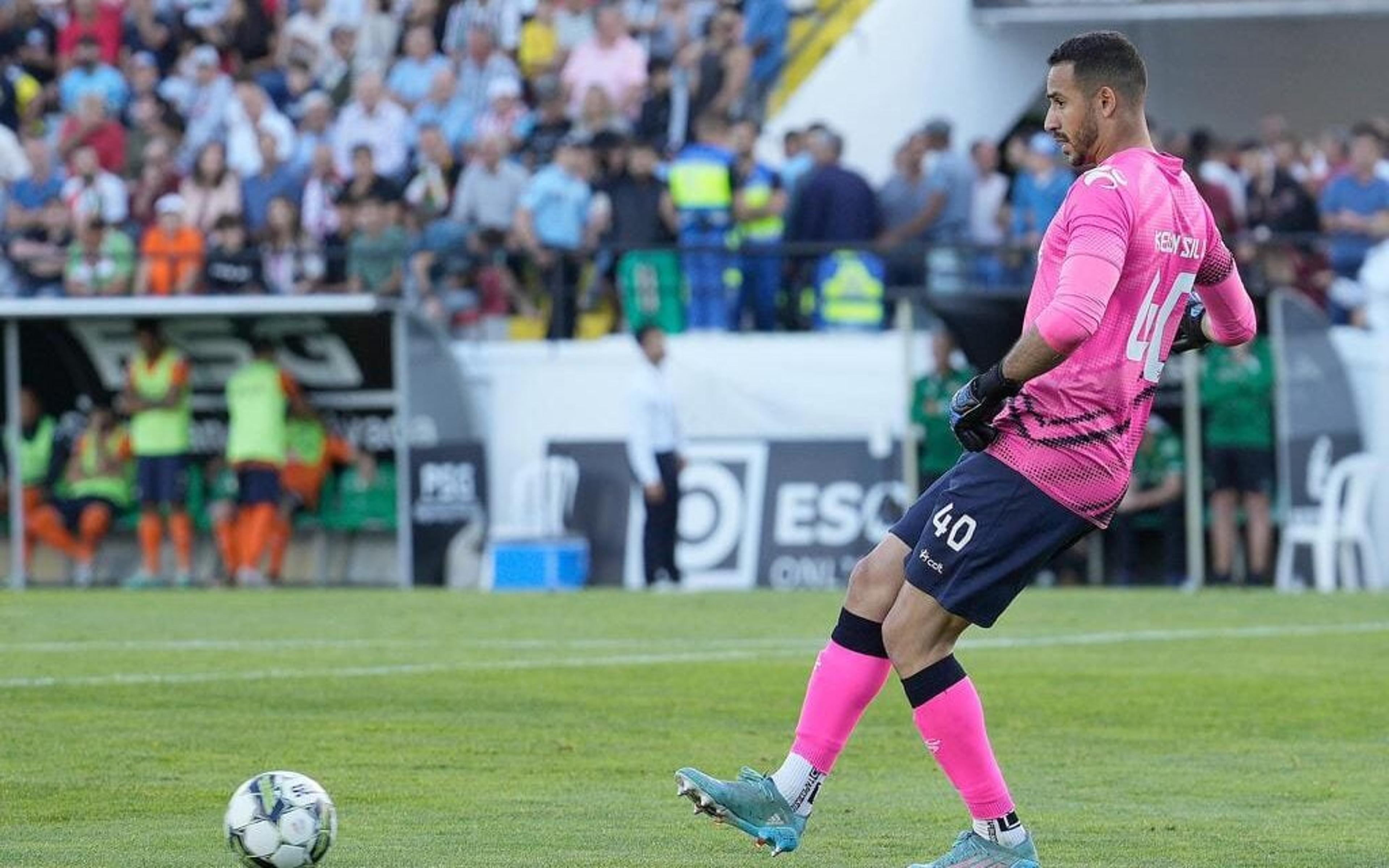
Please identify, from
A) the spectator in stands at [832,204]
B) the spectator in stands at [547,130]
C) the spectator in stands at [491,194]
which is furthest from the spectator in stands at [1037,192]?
the spectator in stands at [491,194]

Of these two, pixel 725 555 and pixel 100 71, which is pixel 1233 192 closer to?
pixel 725 555

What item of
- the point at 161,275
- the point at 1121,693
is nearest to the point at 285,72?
the point at 161,275

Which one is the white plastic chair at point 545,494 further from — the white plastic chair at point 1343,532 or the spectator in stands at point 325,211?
the white plastic chair at point 1343,532

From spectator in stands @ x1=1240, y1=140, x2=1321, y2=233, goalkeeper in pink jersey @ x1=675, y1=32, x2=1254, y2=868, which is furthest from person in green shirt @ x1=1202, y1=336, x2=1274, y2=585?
goalkeeper in pink jersey @ x1=675, y1=32, x2=1254, y2=868

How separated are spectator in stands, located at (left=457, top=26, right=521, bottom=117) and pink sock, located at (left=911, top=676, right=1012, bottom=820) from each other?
17517mm

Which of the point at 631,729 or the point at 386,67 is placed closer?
the point at 631,729

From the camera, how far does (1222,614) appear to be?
655 inches

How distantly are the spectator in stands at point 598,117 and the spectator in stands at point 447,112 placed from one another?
5.00ft

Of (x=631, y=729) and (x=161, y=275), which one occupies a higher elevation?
(x=161, y=275)

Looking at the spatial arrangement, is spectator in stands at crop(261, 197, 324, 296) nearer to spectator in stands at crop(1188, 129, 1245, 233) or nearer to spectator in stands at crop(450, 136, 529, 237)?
spectator in stands at crop(450, 136, 529, 237)

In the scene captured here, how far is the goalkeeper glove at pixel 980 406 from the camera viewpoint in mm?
6547

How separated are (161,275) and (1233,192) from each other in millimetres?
9022

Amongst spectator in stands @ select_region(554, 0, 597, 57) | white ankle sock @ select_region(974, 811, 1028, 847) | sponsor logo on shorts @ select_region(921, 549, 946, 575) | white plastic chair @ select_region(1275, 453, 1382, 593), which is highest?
spectator in stands @ select_region(554, 0, 597, 57)

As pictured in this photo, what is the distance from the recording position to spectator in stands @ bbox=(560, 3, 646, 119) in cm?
2311
